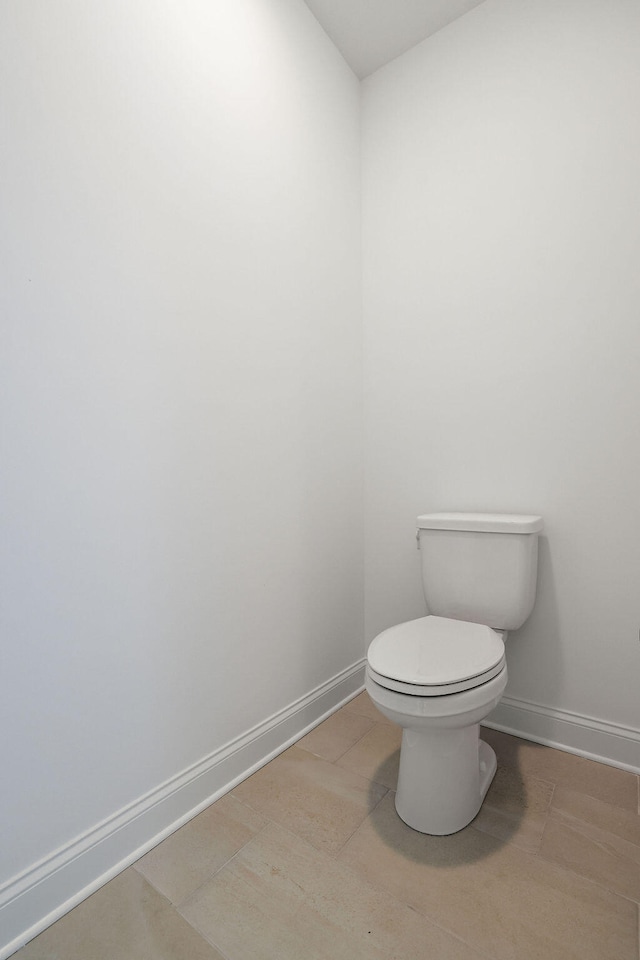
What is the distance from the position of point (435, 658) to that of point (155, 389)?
983mm

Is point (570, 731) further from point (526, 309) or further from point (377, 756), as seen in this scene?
point (526, 309)

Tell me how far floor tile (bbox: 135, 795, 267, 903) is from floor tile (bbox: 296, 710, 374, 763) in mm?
333

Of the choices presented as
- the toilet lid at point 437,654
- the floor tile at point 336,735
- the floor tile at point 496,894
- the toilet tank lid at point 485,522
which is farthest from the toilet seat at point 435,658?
the floor tile at point 336,735

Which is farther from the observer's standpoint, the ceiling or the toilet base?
the ceiling

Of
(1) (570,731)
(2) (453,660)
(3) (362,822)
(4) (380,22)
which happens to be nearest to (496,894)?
(3) (362,822)

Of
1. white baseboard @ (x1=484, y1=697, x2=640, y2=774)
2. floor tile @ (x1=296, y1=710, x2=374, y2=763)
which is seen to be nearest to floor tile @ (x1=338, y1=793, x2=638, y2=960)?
floor tile @ (x1=296, y1=710, x2=374, y2=763)

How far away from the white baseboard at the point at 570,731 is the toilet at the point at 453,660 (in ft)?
0.72

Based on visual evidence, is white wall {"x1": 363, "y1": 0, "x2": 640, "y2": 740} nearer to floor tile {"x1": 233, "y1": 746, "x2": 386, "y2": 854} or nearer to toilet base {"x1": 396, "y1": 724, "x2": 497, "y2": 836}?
toilet base {"x1": 396, "y1": 724, "x2": 497, "y2": 836}

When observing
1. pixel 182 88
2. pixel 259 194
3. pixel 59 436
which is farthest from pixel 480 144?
pixel 59 436

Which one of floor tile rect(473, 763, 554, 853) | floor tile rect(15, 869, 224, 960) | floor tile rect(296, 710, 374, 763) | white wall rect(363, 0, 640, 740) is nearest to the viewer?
floor tile rect(15, 869, 224, 960)

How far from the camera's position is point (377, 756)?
1526mm

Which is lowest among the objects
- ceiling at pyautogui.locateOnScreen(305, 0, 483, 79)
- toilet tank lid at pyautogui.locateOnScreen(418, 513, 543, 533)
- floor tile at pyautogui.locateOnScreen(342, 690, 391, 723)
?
floor tile at pyautogui.locateOnScreen(342, 690, 391, 723)

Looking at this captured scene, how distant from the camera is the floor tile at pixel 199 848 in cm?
108

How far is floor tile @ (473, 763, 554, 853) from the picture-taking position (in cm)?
119
